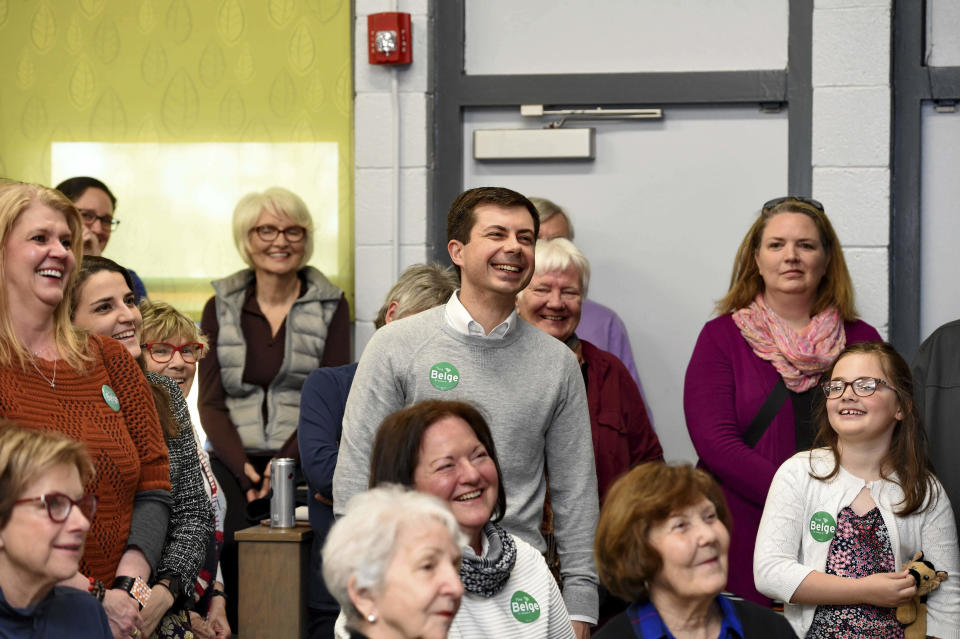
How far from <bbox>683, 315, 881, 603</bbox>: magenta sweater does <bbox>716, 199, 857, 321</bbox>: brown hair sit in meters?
0.08

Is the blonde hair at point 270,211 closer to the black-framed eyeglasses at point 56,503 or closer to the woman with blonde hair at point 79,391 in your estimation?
the woman with blonde hair at point 79,391

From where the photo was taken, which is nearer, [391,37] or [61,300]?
[61,300]

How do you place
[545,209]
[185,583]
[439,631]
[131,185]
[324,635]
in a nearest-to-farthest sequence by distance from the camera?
[439,631] < [185,583] < [324,635] < [545,209] < [131,185]

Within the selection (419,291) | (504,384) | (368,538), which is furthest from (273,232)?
(368,538)

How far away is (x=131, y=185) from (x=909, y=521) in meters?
3.32

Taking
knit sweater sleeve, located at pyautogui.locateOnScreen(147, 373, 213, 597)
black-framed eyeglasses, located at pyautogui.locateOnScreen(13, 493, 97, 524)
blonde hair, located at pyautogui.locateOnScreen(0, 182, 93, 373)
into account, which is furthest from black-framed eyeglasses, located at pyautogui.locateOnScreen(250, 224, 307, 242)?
black-framed eyeglasses, located at pyautogui.locateOnScreen(13, 493, 97, 524)

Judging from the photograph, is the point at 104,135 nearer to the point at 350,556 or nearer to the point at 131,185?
the point at 131,185

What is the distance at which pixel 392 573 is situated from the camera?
A: 1921 millimetres

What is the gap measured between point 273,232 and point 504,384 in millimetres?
1794

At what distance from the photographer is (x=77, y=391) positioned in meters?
2.50

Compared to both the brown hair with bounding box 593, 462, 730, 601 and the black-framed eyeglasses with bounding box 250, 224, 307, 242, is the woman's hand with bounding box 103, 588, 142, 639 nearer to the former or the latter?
the brown hair with bounding box 593, 462, 730, 601

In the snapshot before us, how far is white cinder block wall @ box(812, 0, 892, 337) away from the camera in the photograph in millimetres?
4383

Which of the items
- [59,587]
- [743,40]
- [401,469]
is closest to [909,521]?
[401,469]

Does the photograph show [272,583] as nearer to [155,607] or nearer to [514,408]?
[155,607]
